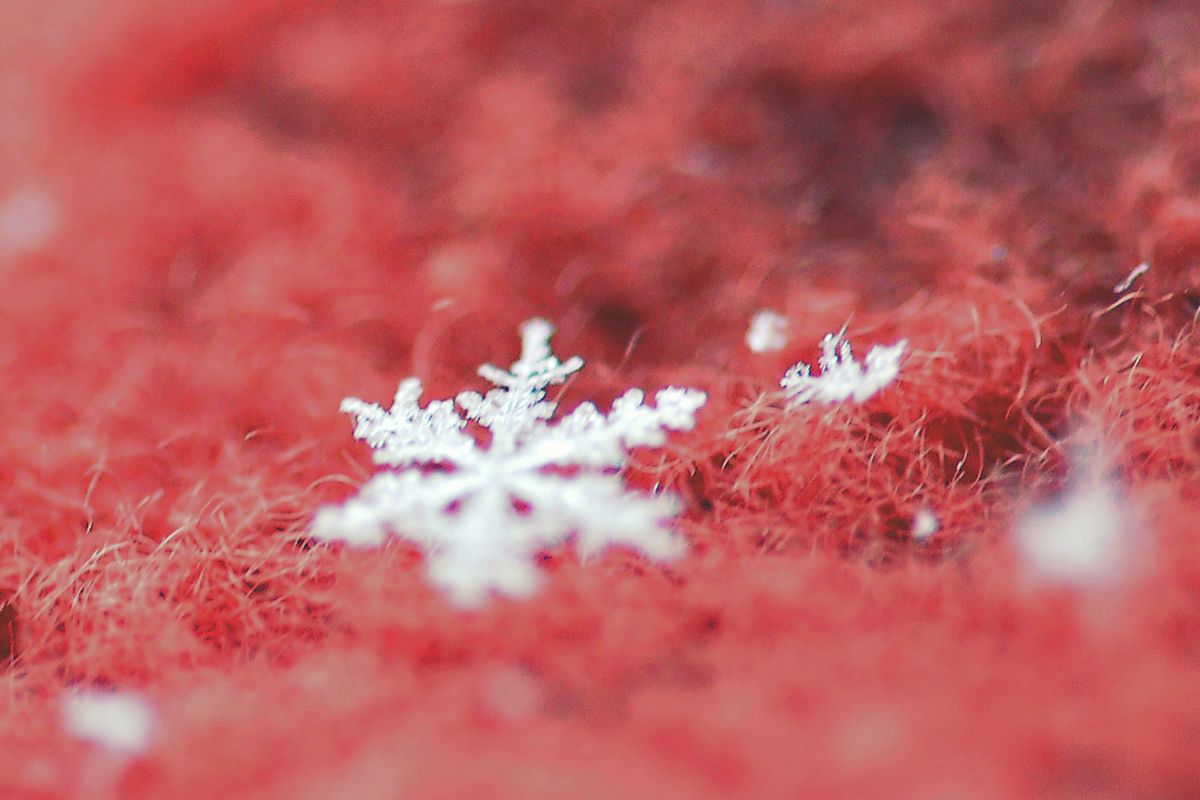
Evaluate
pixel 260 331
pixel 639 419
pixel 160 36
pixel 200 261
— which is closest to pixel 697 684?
pixel 639 419

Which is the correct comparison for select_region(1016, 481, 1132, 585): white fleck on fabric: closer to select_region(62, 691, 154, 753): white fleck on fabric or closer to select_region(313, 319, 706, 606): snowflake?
select_region(313, 319, 706, 606): snowflake

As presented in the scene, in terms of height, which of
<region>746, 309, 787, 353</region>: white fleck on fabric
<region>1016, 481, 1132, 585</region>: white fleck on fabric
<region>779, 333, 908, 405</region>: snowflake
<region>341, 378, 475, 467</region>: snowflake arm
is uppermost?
<region>746, 309, 787, 353</region>: white fleck on fabric

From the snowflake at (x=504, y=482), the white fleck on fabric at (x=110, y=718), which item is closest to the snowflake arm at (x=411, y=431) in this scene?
the snowflake at (x=504, y=482)

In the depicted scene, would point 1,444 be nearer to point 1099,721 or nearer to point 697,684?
point 697,684

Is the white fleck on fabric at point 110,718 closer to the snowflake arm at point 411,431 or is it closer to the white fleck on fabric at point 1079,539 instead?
the snowflake arm at point 411,431

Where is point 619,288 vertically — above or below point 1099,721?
above

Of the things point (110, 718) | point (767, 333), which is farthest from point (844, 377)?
point (110, 718)

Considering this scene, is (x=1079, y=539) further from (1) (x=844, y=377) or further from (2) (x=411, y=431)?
(2) (x=411, y=431)

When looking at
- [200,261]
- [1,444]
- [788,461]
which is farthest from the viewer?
[200,261]

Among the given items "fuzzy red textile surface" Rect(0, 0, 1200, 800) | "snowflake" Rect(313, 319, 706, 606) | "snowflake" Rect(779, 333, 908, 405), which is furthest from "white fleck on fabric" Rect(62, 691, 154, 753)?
"snowflake" Rect(779, 333, 908, 405)
